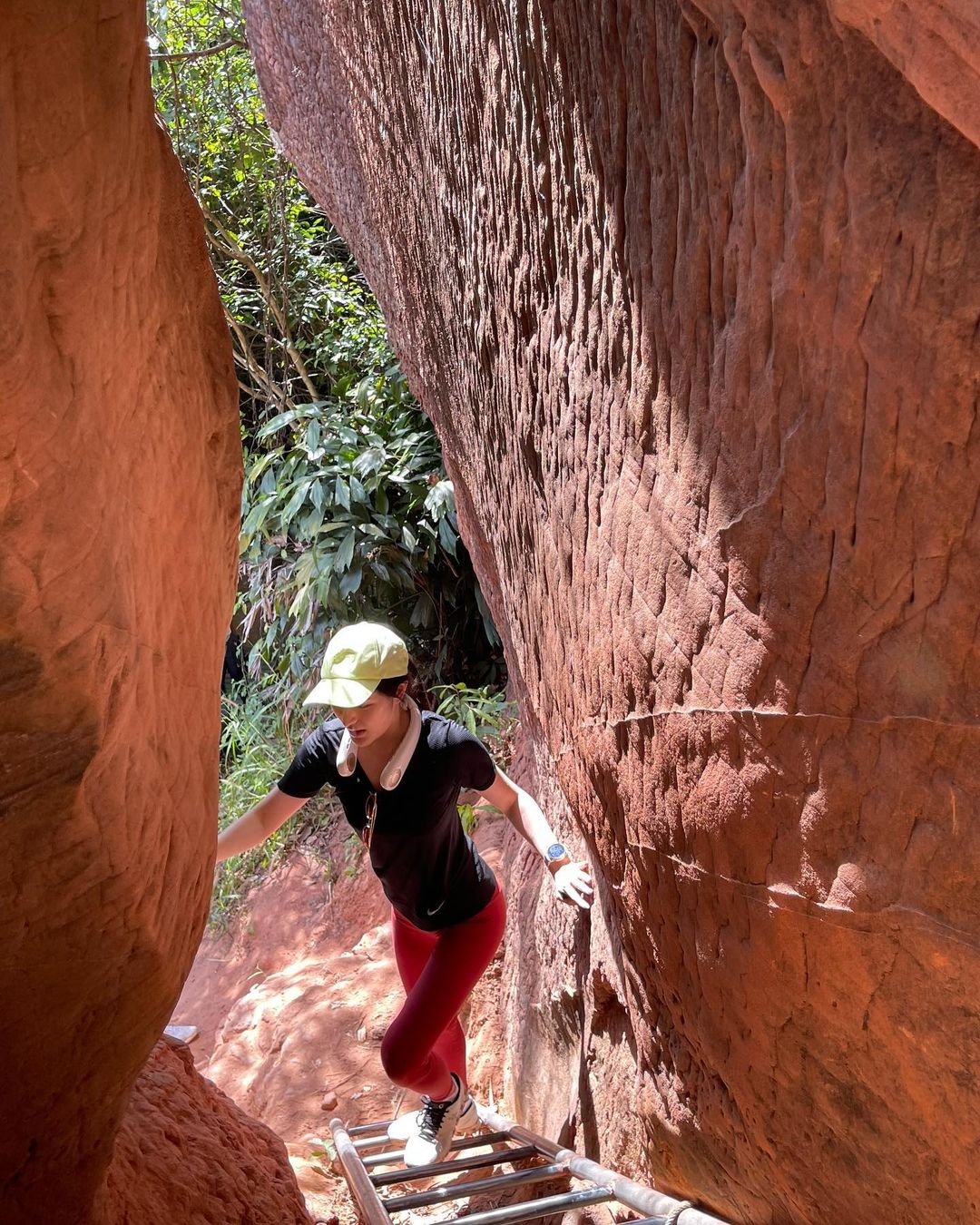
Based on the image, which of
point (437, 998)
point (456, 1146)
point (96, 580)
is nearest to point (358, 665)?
point (437, 998)

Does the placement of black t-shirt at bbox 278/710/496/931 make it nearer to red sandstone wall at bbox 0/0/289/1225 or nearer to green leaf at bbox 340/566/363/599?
red sandstone wall at bbox 0/0/289/1225

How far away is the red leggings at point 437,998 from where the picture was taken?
283 cm

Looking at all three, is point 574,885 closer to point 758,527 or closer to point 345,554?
point 758,527

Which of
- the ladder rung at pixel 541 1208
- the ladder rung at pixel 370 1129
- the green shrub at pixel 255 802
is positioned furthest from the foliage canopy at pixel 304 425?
the ladder rung at pixel 541 1208

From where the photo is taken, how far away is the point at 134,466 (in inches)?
60.7

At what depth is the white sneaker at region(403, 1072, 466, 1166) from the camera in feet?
9.77

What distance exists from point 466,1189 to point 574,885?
29.4 inches

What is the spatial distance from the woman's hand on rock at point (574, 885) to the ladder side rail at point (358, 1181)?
31.7 inches

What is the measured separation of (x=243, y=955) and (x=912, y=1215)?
4.62m

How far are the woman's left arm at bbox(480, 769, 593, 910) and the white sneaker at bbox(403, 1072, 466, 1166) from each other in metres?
0.72

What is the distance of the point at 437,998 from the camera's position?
9.34 ft

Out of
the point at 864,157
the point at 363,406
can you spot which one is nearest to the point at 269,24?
the point at 363,406

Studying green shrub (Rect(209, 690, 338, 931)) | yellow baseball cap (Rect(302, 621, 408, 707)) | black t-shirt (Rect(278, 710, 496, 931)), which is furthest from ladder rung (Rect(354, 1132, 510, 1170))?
green shrub (Rect(209, 690, 338, 931))

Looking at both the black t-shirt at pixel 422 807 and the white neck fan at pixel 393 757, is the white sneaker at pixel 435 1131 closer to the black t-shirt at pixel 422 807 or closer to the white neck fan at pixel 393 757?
the black t-shirt at pixel 422 807
